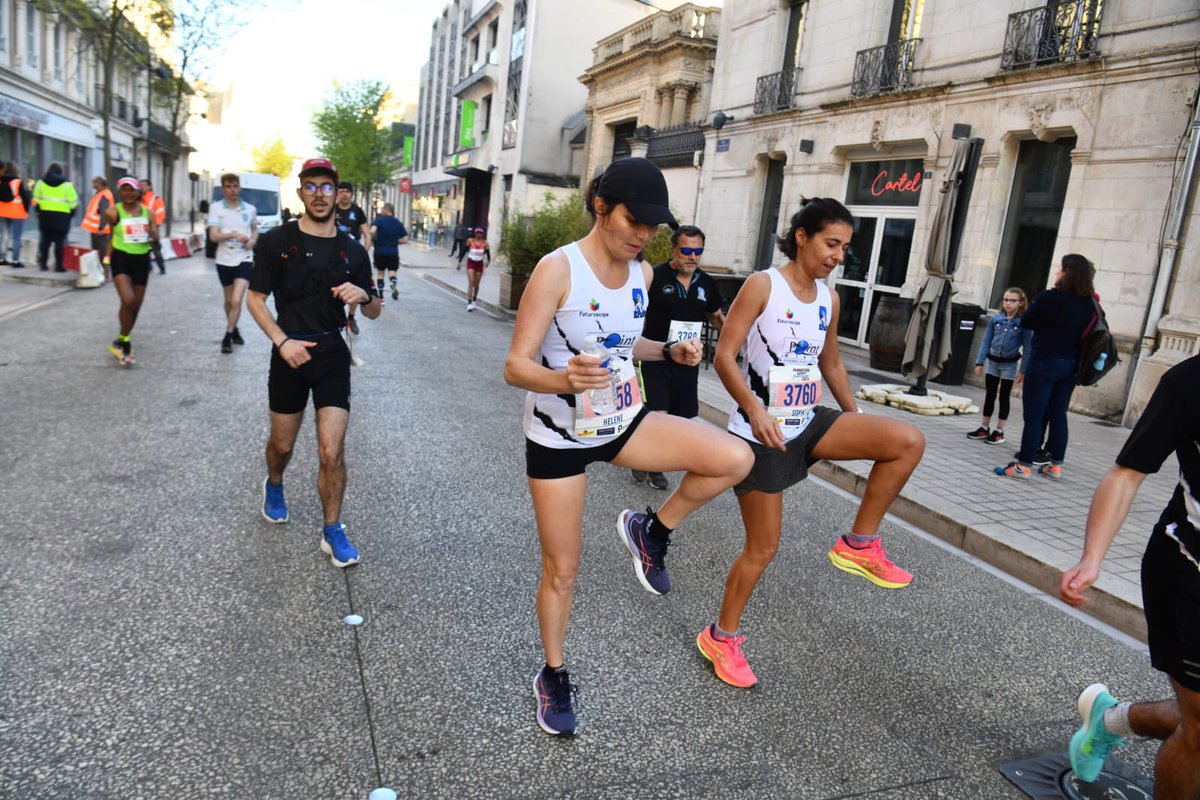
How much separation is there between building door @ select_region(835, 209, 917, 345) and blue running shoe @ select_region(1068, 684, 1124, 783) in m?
12.3

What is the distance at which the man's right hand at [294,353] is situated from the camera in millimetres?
3977

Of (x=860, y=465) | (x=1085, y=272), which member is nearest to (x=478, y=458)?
(x=860, y=465)

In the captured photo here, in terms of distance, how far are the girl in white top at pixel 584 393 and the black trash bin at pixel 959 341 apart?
10.5m

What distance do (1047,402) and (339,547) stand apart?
6061 mm

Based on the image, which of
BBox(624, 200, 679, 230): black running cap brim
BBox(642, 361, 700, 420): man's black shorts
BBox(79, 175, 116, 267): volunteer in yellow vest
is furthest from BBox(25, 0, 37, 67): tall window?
BBox(624, 200, 679, 230): black running cap brim

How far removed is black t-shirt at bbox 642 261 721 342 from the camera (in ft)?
18.7

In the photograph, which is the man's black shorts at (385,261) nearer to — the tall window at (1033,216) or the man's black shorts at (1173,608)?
the tall window at (1033,216)

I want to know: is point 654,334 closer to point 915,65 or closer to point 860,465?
point 860,465

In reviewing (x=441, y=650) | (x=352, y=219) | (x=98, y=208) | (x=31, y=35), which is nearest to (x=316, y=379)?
(x=441, y=650)

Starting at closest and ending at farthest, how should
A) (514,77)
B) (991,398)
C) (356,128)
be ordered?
1. (991,398)
2. (514,77)
3. (356,128)

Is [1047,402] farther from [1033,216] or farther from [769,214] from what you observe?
[769,214]

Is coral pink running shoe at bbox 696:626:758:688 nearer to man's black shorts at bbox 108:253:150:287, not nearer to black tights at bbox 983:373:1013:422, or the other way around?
black tights at bbox 983:373:1013:422

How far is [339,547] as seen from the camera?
4152 millimetres

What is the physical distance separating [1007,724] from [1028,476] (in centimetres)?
448
